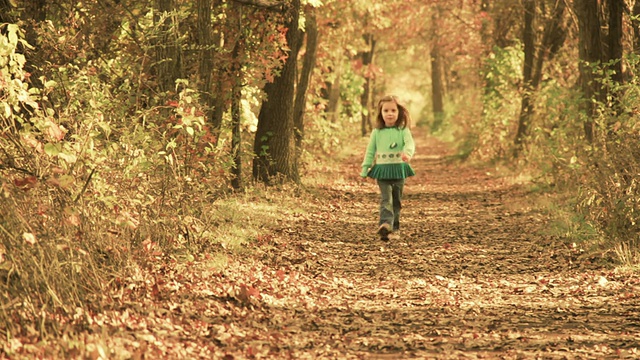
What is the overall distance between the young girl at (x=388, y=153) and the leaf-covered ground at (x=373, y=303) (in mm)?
528

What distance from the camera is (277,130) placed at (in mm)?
16453

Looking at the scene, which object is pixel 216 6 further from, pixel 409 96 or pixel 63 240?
pixel 409 96

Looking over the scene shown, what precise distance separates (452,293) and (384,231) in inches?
139

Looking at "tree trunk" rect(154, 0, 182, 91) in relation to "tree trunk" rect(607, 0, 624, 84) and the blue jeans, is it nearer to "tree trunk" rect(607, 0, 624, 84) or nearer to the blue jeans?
the blue jeans

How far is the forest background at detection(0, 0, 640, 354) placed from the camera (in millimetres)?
6398

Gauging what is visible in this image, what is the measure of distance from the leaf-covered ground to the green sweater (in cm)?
100

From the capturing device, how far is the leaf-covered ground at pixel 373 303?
20.2 ft

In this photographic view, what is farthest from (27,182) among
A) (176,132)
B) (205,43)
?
(205,43)

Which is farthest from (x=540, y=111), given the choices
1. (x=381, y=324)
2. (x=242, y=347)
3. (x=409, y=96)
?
(x=409, y=96)

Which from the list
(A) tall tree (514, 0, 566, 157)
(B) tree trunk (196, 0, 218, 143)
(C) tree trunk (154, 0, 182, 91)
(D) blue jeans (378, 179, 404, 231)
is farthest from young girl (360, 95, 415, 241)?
(A) tall tree (514, 0, 566, 157)

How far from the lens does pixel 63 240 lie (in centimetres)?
642

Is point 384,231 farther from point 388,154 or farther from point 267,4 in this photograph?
point 267,4

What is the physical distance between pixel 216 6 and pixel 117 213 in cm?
815

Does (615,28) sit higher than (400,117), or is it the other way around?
(615,28)
